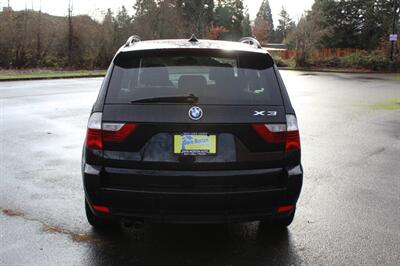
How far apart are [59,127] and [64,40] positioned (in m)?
26.3

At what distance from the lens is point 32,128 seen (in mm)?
9875

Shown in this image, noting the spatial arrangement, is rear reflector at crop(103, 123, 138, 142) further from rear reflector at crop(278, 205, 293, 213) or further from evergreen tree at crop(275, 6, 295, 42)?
evergreen tree at crop(275, 6, 295, 42)

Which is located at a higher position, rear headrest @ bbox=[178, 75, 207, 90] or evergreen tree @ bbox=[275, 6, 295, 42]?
evergreen tree @ bbox=[275, 6, 295, 42]

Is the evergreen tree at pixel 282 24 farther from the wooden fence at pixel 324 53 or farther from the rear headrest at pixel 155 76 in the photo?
the rear headrest at pixel 155 76

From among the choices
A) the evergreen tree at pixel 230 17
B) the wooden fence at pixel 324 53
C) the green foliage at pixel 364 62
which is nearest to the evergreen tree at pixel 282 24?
the evergreen tree at pixel 230 17

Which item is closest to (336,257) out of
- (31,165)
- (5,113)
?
(31,165)

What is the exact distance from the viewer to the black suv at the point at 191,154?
11.3ft

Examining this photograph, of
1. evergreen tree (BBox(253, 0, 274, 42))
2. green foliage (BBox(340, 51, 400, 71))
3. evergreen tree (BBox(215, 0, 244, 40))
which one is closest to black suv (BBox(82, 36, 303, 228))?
green foliage (BBox(340, 51, 400, 71))

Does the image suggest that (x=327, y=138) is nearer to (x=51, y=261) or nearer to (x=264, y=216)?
(x=264, y=216)

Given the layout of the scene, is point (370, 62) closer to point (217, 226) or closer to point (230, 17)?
point (217, 226)

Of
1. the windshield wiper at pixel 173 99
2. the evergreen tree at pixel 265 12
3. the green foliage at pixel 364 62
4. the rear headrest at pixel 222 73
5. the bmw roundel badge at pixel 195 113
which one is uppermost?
the evergreen tree at pixel 265 12

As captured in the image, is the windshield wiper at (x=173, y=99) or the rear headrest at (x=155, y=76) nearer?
the windshield wiper at (x=173, y=99)

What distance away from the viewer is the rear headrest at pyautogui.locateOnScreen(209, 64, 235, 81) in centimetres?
371

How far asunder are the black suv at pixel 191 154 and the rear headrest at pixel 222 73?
0.07m
